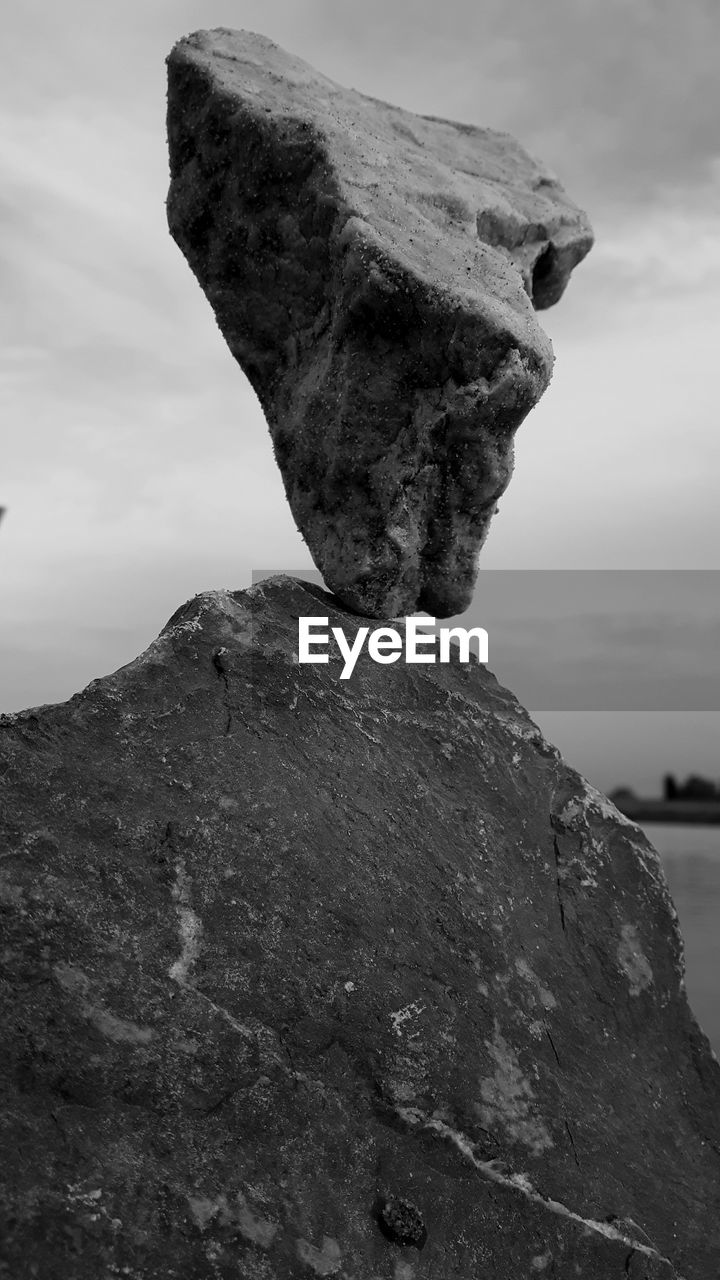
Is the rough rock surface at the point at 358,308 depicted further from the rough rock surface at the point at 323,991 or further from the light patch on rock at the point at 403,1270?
the light patch on rock at the point at 403,1270

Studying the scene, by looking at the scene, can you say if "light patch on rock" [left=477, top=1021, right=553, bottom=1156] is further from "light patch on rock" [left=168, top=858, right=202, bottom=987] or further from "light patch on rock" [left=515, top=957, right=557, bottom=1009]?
"light patch on rock" [left=168, top=858, right=202, bottom=987]

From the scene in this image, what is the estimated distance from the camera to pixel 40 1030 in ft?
10.5

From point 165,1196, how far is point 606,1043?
5.10 ft

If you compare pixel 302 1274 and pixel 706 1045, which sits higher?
pixel 706 1045

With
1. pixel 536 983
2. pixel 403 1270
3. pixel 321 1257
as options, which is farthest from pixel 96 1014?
pixel 536 983

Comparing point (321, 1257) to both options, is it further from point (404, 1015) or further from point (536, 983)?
point (536, 983)

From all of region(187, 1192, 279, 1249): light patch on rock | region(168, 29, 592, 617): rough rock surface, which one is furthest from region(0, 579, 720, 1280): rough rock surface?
region(168, 29, 592, 617): rough rock surface

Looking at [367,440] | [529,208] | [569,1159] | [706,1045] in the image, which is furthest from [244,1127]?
[529,208]

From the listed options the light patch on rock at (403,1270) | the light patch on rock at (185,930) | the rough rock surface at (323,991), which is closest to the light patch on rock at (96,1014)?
the rough rock surface at (323,991)

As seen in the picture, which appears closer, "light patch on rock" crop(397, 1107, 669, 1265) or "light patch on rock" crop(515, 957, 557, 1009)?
"light patch on rock" crop(397, 1107, 669, 1265)

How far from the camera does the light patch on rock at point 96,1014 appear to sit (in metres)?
3.24

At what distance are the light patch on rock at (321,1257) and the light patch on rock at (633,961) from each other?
4.56 feet

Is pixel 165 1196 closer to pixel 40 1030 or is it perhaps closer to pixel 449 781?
pixel 40 1030

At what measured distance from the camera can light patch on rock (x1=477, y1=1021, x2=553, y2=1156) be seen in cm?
363
